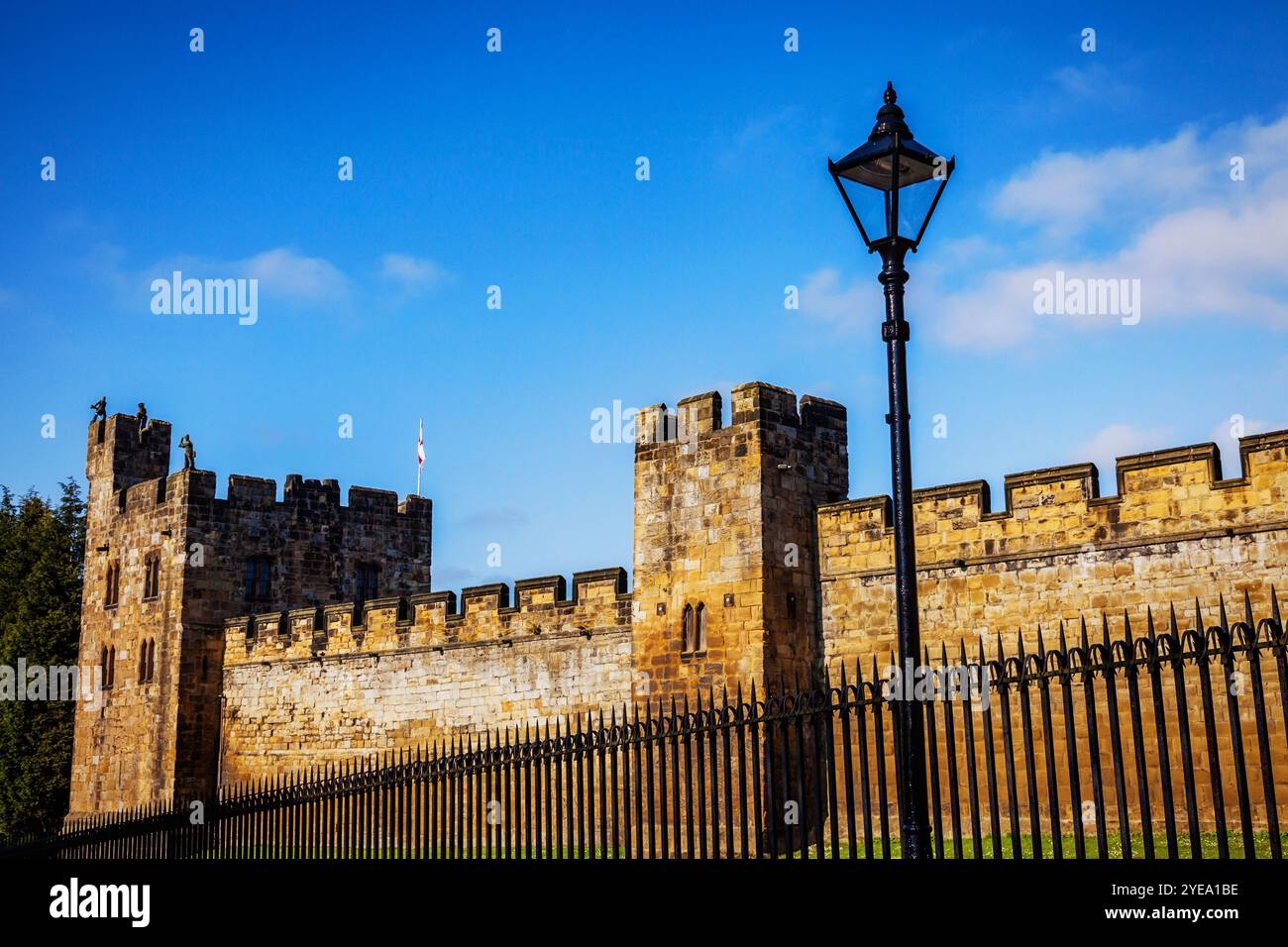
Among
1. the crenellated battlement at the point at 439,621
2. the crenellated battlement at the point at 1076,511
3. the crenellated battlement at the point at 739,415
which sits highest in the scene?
the crenellated battlement at the point at 739,415

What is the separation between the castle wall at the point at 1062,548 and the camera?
52.3 ft

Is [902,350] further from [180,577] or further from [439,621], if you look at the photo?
[180,577]

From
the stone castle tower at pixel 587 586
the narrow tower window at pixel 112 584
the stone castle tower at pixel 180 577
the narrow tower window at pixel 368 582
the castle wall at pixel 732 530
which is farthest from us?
the narrow tower window at pixel 368 582

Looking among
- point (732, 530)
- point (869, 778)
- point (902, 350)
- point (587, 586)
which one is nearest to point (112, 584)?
point (587, 586)

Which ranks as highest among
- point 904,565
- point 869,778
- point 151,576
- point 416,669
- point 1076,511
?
point 151,576

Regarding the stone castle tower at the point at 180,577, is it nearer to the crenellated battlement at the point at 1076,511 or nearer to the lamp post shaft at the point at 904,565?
the crenellated battlement at the point at 1076,511

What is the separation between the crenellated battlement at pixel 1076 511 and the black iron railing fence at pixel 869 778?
1341 mm

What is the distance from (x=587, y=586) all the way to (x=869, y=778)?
1017 cm

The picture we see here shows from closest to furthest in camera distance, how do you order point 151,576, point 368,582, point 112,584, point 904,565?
point 904,565, point 151,576, point 112,584, point 368,582

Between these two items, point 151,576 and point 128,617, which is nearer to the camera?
point 151,576

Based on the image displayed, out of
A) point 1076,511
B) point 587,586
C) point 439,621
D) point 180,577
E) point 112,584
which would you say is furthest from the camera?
point 112,584

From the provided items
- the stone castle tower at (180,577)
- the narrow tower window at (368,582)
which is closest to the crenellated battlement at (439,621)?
the stone castle tower at (180,577)

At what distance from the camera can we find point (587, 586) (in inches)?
878
